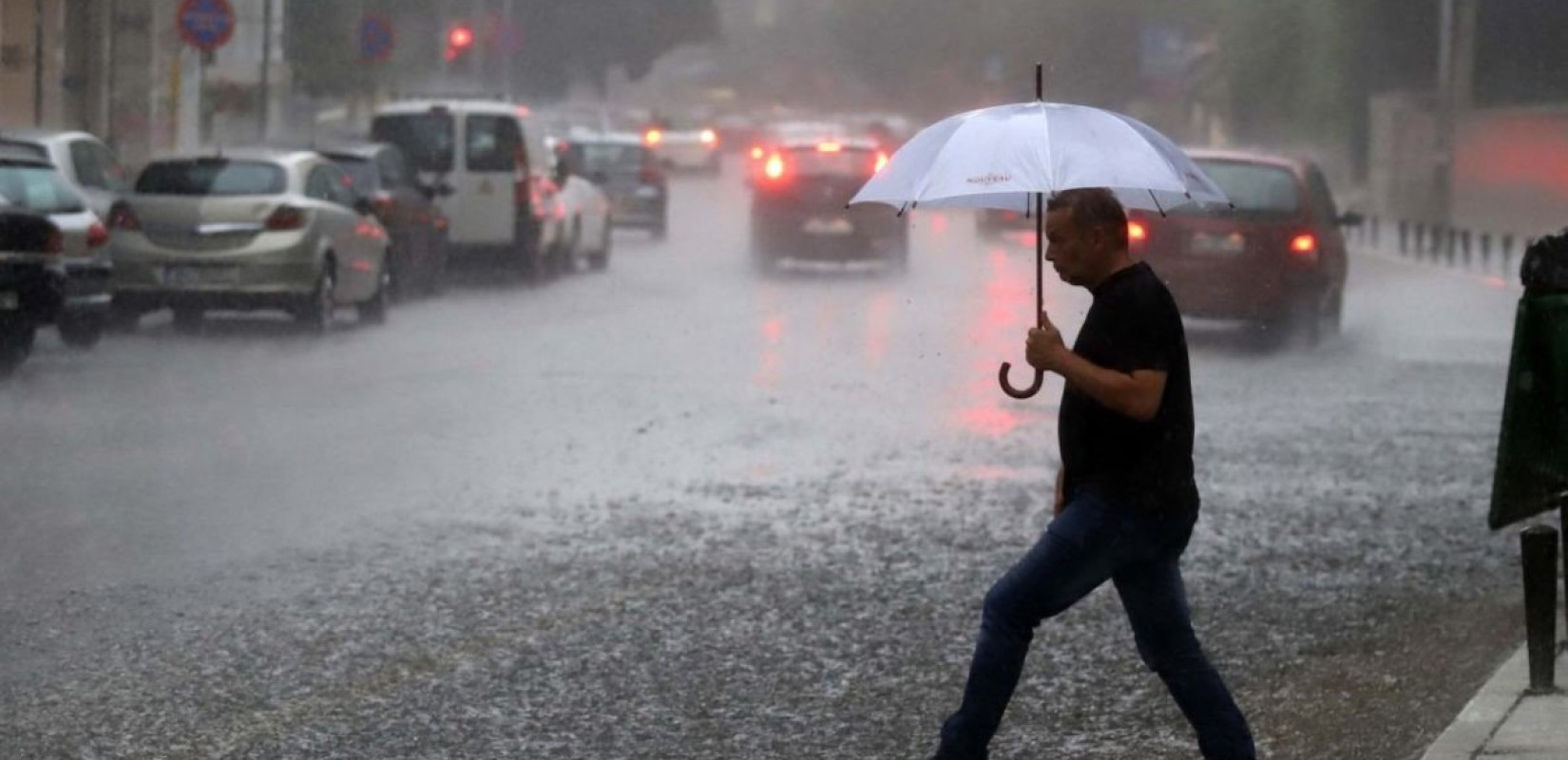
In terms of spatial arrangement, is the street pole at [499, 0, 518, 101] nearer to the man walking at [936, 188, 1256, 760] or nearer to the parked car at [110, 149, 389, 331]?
the parked car at [110, 149, 389, 331]

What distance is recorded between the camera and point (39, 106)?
3628 cm

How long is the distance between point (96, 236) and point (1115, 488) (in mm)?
14447

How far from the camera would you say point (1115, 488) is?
626 centimetres

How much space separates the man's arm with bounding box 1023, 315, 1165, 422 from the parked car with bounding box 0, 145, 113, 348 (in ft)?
44.4

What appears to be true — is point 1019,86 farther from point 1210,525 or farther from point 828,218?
point 1210,525

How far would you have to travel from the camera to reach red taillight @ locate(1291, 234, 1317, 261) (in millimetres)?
22406

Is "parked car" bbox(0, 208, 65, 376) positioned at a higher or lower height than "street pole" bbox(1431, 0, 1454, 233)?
lower

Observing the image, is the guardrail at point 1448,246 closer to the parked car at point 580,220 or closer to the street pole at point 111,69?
the parked car at point 580,220

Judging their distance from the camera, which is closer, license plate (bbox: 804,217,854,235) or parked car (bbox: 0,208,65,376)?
parked car (bbox: 0,208,65,376)

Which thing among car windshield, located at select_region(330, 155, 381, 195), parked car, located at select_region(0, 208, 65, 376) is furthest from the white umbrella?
car windshield, located at select_region(330, 155, 381, 195)

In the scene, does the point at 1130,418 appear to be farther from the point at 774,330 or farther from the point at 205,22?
the point at 205,22

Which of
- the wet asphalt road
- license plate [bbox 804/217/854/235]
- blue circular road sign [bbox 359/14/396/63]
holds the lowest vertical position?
the wet asphalt road

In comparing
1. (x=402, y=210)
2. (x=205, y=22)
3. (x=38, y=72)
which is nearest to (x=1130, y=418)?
(x=402, y=210)

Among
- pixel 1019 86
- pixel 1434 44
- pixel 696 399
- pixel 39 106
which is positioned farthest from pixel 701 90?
pixel 696 399
